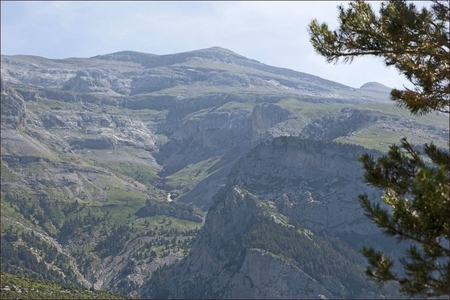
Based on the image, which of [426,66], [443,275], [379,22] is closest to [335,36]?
[379,22]

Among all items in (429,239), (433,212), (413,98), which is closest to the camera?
(433,212)

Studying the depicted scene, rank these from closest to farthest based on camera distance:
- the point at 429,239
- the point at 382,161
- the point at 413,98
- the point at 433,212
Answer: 1. the point at 433,212
2. the point at 429,239
3. the point at 382,161
4. the point at 413,98

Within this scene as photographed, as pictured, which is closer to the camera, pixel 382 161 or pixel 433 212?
pixel 433 212

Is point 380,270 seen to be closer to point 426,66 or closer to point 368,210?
point 368,210

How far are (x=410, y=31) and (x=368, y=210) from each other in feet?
34.0

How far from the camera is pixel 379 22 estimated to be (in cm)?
2777

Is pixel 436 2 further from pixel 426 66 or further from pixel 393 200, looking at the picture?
pixel 393 200

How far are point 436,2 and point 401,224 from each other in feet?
37.5

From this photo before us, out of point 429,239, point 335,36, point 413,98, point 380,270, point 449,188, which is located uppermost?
point 335,36

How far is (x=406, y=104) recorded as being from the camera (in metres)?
26.7

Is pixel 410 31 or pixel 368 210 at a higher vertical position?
pixel 410 31

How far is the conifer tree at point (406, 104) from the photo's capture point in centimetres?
2089

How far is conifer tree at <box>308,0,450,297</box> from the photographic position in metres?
20.9

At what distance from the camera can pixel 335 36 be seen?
2817cm
